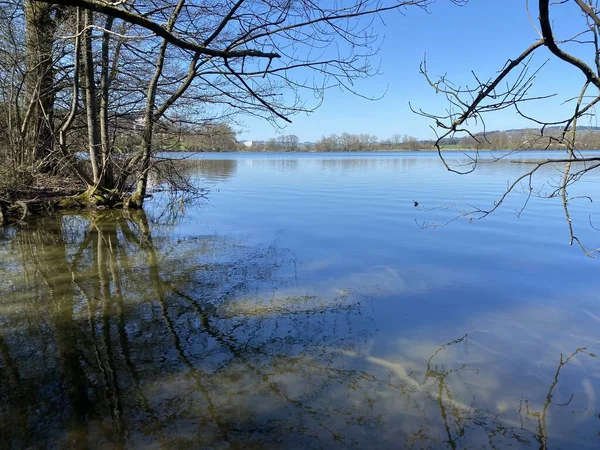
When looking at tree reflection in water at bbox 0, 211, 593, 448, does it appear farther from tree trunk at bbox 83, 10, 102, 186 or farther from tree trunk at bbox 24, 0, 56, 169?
tree trunk at bbox 24, 0, 56, 169

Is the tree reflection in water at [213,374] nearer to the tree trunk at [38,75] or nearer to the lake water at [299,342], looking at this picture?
the lake water at [299,342]

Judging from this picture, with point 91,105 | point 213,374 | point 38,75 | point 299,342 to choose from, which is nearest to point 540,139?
point 299,342

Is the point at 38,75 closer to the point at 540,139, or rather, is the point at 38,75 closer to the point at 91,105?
the point at 91,105

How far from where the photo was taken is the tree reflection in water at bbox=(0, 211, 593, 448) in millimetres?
2830

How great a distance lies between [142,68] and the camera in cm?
1359

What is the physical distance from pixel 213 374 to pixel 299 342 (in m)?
0.96

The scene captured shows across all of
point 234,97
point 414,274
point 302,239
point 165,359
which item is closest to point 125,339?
point 165,359

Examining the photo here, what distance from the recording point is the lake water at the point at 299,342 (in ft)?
9.53

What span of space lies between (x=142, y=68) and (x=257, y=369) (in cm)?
1260

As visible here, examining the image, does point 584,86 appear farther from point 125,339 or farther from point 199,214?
point 199,214

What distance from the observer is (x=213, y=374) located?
3.49 m

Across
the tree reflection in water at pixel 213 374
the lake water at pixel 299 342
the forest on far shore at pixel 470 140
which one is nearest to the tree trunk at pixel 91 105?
the forest on far shore at pixel 470 140

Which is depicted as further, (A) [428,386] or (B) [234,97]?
(B) [234,97]

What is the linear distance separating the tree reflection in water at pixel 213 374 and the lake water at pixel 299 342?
0.05 ft
